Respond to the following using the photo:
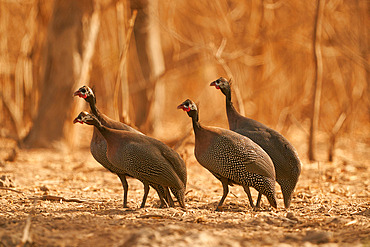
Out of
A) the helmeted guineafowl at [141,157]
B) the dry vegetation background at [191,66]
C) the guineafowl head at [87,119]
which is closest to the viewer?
the helmeted guineafowl at [141,157]

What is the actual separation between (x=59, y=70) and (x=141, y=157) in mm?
5364

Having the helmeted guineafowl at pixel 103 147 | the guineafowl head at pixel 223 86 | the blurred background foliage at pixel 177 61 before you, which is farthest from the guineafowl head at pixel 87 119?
the blurred background foliage at pixel 177 61

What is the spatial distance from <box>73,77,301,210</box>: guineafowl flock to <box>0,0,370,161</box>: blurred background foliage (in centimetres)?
221

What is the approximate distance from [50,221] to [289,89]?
927 centimetres

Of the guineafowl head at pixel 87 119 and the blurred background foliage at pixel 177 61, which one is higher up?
the blurred background foliage at pixel 177 61

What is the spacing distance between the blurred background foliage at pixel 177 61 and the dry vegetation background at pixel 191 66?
0.03 meters

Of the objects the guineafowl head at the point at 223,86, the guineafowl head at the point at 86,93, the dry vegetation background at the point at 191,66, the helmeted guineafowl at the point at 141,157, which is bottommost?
the helmeted guineafowl at the point at 141,157

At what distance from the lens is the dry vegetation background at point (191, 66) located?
29.7 ft

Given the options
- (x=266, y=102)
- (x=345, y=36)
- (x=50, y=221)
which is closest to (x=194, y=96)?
(x=266, y=102)

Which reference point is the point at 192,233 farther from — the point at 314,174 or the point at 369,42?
the point at 369,42

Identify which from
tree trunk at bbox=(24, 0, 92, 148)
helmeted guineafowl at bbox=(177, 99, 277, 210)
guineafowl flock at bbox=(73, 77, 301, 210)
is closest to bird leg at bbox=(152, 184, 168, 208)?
guineafowl flock at bbox=(73, 77, 301, 210)

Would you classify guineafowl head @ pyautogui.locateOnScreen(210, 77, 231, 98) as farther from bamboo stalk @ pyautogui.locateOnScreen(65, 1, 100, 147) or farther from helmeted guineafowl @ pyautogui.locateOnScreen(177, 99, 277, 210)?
bamboo stalk @ pyautogui.locateOnScreen(65, 1, 100, 147)

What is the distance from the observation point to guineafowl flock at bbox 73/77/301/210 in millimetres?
4688

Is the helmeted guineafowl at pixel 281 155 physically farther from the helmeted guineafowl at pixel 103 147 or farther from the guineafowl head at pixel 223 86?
the helmeted guineafowl at pixel 103 147
